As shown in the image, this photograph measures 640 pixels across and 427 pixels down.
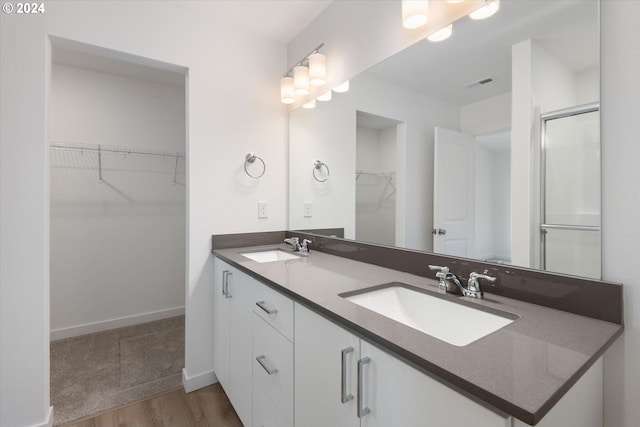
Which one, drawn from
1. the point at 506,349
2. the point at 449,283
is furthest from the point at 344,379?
the point at 449,283

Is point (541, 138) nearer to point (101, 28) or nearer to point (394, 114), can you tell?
point (394, 114)

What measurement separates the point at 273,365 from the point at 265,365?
59mm

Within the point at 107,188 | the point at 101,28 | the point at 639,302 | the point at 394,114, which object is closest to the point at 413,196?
the point at 394,114

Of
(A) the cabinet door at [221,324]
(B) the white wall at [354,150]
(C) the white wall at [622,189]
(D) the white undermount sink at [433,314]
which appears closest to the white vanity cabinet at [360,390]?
(D) the white undermount sink at [433,314]

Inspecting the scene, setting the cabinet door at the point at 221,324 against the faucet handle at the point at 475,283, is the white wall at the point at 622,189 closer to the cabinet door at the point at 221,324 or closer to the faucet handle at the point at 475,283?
the faucet handle at the point at 475,283

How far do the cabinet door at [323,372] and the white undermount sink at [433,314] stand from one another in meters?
0.18

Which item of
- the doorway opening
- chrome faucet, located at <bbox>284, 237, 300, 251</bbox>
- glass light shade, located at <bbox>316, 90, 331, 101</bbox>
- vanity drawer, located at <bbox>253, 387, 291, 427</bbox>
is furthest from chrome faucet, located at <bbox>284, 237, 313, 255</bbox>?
glass light shade, located at <bbox>316, 90, 331, 101</bbox>

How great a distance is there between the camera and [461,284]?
109 cm

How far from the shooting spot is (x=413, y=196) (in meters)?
1.50

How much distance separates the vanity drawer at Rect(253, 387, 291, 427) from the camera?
1139mm

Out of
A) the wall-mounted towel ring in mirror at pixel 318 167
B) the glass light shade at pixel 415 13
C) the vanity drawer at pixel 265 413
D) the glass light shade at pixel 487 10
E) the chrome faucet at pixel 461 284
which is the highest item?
the glass light shade at pixel 415 13

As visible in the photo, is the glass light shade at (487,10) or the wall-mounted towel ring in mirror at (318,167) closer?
the glass light shade at (487,10)

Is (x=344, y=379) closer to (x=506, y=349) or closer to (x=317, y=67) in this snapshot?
(x=506, y=349)

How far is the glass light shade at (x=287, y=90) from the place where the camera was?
2139 mm
